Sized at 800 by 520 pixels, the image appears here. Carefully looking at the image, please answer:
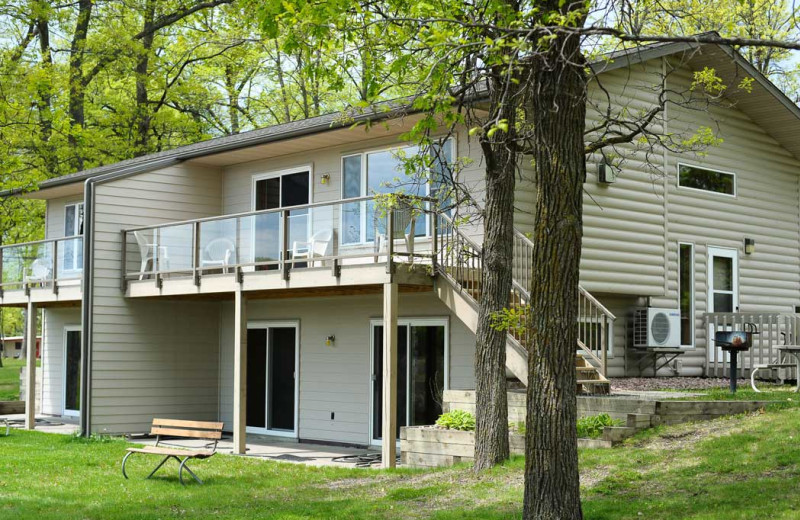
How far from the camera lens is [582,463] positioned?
1075 cm

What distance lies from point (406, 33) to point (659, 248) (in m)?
9.90

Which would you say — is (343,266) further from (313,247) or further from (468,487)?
(468,487)

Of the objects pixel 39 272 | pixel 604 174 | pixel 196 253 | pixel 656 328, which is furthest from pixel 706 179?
A: pixel 39 272

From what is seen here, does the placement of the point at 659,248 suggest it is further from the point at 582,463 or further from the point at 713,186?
the point at 582,463

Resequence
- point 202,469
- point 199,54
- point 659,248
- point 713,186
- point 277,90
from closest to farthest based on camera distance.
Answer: point 202,469 < point 659,248 < point 713,186 < point 199,54 < point 277,90

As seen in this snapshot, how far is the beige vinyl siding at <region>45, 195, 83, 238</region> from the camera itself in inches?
928

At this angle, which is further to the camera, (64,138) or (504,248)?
(64,138)

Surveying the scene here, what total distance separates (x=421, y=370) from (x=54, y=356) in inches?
452

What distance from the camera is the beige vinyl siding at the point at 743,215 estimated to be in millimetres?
18422

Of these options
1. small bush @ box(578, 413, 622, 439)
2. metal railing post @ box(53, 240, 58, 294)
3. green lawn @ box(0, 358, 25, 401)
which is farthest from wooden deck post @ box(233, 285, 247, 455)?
green lawn @ box(0, 358, 25, 401)

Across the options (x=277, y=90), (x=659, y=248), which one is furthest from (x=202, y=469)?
(x=277, y=90)

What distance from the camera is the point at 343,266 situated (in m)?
14.9

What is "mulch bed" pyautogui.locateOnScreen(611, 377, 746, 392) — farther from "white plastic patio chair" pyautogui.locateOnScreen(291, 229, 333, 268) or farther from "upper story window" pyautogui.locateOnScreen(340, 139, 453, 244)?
"white plastic patio chair" pyautogui.locateOnScreen(291, 229, 333, 268)

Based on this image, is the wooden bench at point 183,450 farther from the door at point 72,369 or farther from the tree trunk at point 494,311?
the door at point 72,369
